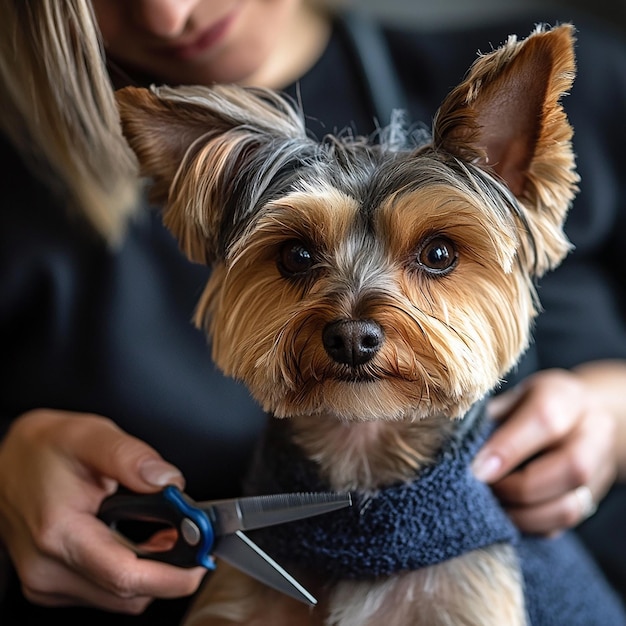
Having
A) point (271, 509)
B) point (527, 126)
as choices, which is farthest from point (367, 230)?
point (271, 509)

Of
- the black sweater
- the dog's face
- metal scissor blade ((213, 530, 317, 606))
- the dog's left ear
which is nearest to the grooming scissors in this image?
metal scissor blade ((213, 530, 317, 606))

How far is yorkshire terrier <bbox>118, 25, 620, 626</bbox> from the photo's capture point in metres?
0.86

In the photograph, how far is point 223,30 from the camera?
122cm

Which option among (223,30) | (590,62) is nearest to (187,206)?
(223,30)

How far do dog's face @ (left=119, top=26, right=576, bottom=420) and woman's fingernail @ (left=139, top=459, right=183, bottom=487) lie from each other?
16 cm

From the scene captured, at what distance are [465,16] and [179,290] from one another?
51.0 inches

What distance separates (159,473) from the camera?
102 centimetres

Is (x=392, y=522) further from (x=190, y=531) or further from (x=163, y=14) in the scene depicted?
(x=163, y=14)

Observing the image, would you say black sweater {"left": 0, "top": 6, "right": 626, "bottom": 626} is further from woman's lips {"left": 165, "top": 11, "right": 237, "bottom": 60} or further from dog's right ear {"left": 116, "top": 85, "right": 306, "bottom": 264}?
dog's right ear {"left": 116, "top": 85, "right": 306, "bottom": 264}

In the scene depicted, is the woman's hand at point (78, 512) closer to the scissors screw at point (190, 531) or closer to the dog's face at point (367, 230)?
the scissors screw at point (190, 531)

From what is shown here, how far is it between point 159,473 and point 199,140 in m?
0.41

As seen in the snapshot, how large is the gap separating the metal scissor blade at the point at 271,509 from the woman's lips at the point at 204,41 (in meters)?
0.68

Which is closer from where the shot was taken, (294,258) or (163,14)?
(294,258)

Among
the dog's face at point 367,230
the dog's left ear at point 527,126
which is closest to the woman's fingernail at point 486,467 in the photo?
the dog's face at point 367,230
